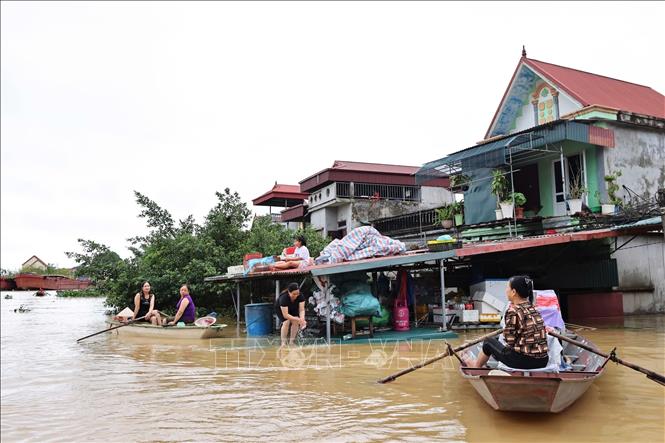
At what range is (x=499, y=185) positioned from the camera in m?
15.5

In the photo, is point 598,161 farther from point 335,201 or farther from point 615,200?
point 335,201

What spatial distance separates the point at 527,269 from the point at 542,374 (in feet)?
33.4

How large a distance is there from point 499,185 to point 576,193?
6.90ft

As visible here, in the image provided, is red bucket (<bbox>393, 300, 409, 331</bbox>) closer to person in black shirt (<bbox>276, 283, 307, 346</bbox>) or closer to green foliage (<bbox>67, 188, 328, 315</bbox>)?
person in black shirt (<bbox>276, 283, 307, 346</bbox>)

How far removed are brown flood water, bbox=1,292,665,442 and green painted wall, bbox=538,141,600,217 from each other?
5.75 metres

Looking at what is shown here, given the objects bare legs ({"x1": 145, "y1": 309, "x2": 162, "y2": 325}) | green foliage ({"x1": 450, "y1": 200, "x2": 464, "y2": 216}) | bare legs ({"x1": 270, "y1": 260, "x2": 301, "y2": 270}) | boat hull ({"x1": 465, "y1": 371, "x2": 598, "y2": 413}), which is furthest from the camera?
green foliage ({"x1": 450, "y1": 200, "x2": 464, "y2": 216})

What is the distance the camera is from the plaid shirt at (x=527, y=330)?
17.0 ft

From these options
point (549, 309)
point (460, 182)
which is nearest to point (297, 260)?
point (549, 309)

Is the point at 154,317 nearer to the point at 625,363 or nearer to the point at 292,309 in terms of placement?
the point at 292,309

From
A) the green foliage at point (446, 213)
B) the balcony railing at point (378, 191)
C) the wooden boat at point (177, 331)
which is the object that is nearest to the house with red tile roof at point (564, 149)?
the green foliage at point (446, 213)

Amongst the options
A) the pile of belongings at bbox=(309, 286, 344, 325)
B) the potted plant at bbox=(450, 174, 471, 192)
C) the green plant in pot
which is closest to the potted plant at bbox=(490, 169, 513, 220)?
the potted plant at bbox=(450, 174, 471, 192)

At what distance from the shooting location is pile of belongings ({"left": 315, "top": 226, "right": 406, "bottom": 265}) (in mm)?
10953

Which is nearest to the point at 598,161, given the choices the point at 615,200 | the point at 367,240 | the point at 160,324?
the point at 615,200

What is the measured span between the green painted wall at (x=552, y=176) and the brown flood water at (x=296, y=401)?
18.9ft
